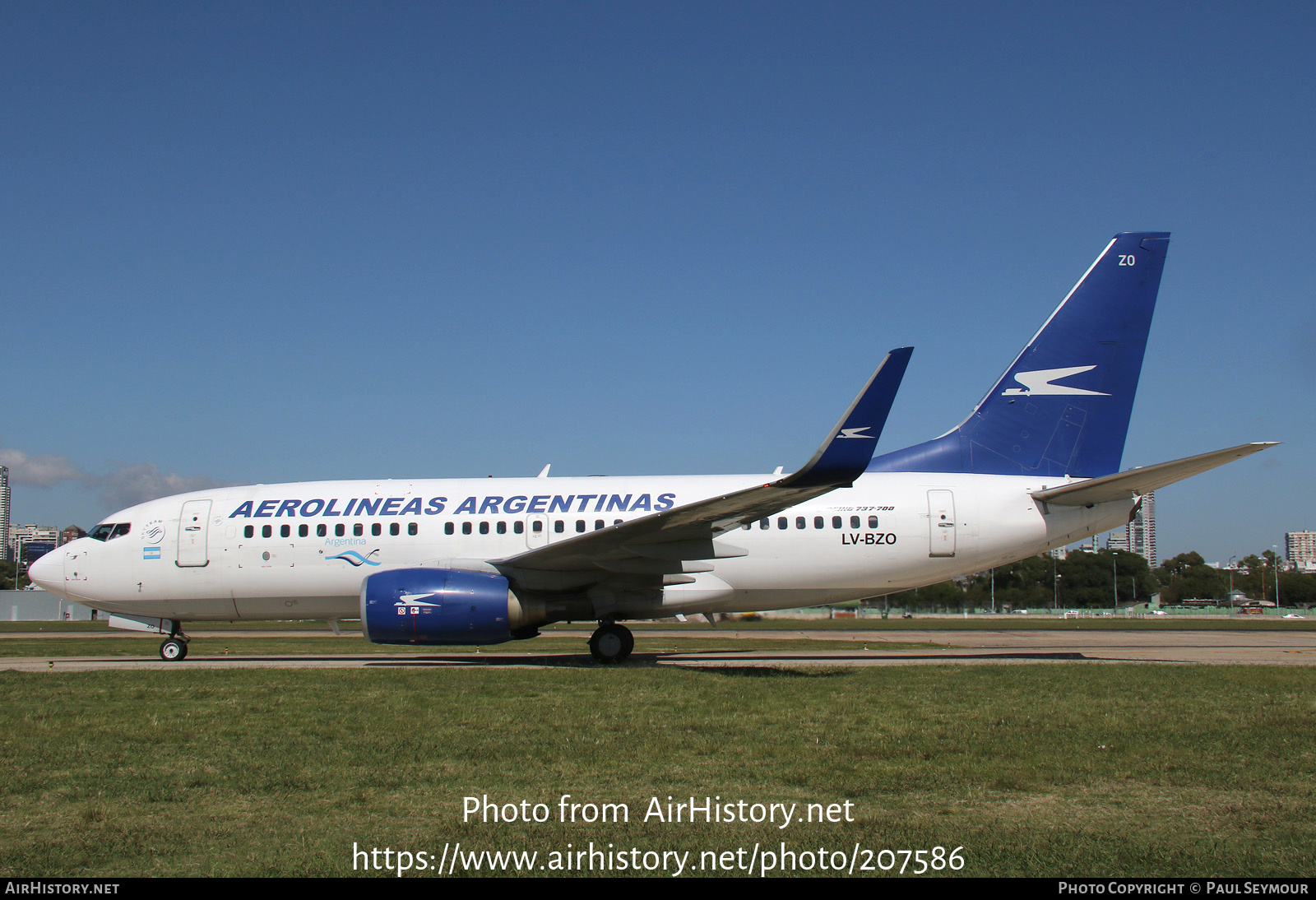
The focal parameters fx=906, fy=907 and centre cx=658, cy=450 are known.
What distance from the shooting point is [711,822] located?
498 centimetres

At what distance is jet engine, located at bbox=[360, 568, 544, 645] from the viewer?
13602 millimetres

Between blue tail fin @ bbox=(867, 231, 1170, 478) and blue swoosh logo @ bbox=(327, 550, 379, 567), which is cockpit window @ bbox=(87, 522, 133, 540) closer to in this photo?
blue swoosh logo @ bbox=(327, 550, 379, 567)

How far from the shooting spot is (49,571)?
16.9 m

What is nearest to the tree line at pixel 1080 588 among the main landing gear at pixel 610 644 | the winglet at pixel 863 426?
the main landing gear at pixel 610 644

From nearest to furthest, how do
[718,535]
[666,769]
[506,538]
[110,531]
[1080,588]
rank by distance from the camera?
[666,769], [718,535], [506,538], [110,531], [1080,588]

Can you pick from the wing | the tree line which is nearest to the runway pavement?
the wing

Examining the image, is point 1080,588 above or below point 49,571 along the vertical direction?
below

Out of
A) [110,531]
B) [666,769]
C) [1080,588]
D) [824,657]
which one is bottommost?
[1080,588]

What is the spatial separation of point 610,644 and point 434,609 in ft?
9.87

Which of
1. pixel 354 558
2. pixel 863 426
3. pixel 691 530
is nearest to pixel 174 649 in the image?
pixel 354 558

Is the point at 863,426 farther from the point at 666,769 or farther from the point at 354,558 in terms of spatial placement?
the point at 354,558

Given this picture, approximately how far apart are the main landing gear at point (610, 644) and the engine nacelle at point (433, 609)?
1.74 meters

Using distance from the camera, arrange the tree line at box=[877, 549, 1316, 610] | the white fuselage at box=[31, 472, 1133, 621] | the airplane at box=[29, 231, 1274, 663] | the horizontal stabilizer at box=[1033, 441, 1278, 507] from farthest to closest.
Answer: the tree line at box=[877, 549, 1316, 610] < the white fuselage at box=[31, 472, 1133, 621] < the airplane at box=[29, 231, 1274, 663] < the horizontal stabilizer at box=[1033, 441, 1278, 507]

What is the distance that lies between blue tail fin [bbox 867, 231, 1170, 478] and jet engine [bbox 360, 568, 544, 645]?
8.72 metres
